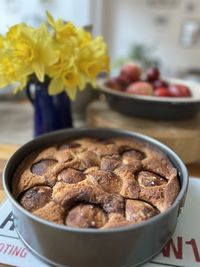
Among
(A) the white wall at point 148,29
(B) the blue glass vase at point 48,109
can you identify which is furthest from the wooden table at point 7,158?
(A) the white wall at point 148,29

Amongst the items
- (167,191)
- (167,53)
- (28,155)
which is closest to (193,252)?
(167,191)

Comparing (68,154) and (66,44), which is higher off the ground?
(66,44)

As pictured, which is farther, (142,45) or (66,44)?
(142,45)

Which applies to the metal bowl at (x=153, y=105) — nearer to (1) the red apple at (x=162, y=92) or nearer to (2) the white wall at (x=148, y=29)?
(1) the red apple at (x=162, y=92)

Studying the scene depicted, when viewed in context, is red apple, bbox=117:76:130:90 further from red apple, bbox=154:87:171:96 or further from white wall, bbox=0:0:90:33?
white wall, bbox=0:0:90:33

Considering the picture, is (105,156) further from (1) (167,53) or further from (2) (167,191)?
(1) (167,53)

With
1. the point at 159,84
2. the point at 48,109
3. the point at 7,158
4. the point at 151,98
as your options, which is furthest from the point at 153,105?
the point at 7,158
